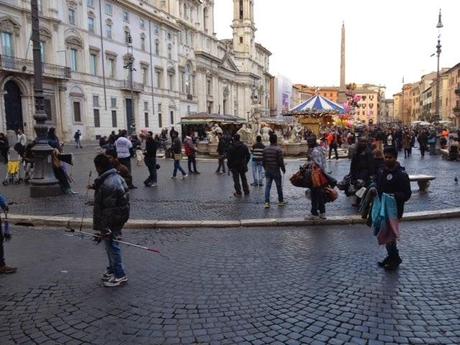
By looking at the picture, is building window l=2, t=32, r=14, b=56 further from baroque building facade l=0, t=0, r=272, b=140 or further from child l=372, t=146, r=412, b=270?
child l=372, t=146, r=412, b=270

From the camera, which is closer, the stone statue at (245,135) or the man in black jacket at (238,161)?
the man in black jacket at (238,161)

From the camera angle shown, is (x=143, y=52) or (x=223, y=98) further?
(x=223, y=98)

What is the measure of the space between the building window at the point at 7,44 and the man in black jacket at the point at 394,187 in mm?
36917

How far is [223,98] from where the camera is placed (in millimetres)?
84312

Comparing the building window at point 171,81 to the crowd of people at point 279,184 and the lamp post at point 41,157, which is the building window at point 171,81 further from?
the lamp post at point 41,157

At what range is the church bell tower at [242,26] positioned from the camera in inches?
3851

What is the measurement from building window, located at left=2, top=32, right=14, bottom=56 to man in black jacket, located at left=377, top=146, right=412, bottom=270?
36.9 metres

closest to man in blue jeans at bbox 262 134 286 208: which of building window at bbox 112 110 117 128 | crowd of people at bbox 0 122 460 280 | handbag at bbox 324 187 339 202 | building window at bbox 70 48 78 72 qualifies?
crowd of people at bbox 0 122 460 280

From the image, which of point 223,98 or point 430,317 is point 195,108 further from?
point 430,317

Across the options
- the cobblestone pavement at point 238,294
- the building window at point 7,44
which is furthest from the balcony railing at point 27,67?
the cobblestone pavement at point 238,294

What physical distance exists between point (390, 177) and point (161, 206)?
5932mm

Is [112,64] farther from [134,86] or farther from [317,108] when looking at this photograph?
[317,108]

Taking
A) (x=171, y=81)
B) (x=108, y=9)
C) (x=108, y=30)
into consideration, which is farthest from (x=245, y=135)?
(x=171, y=81)

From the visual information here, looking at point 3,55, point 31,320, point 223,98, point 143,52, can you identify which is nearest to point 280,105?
point 223,98
